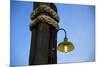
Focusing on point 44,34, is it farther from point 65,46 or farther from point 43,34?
point 65,46

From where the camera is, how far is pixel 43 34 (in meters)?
1.25

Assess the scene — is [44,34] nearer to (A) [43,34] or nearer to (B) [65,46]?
(A) [43,34]

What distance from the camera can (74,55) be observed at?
1305mm

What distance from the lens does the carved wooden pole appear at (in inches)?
48.4

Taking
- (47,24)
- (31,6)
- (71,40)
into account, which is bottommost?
(71,40)

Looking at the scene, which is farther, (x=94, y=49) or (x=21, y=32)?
(x=94, y=49)

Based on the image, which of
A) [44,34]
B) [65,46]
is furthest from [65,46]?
[44,34]

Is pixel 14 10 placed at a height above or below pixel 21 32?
above

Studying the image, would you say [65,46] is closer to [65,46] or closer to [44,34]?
[65,46]

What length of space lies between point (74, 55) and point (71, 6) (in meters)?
0.40

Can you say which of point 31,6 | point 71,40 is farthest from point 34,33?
point 71,40

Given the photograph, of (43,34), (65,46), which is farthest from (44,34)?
(65,46)

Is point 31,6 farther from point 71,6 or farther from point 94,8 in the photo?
point 94,8

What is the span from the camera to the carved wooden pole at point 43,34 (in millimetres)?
1229
